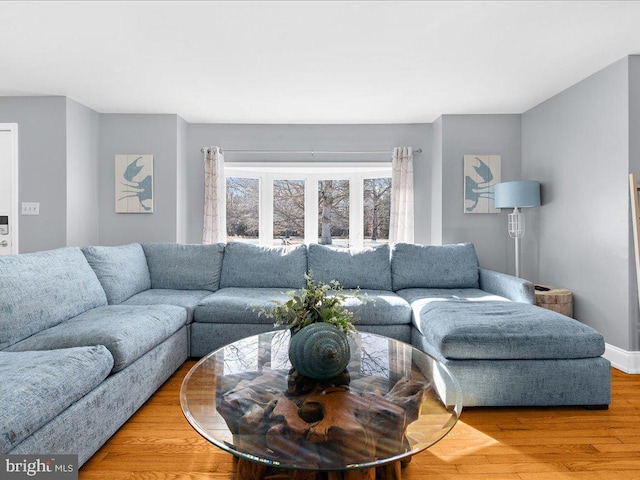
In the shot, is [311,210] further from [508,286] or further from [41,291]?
[41,291]

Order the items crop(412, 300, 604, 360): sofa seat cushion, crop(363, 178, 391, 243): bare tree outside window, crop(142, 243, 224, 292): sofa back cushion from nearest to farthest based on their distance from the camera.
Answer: crop(412, 300, 604, 360): sofa seat cushion → crop(142, 243, 224, 292): sofa back cushion → crop(363, 178, 391, 243): bare tree outside window

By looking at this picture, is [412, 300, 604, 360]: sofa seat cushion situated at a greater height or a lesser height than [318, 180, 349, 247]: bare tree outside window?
lesser

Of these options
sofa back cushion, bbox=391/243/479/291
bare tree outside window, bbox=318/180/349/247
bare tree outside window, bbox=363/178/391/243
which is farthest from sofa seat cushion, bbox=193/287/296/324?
bare tree outside window, bbox=363/178/391/243

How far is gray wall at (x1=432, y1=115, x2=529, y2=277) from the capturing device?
421 centimetres

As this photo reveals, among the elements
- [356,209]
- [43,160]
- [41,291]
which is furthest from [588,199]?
[43,160]

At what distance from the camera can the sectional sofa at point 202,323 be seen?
1.56 metres

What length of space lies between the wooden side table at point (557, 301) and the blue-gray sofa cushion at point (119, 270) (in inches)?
141

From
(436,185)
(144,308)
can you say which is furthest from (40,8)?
(436,185)

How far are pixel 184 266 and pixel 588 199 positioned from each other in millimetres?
3689

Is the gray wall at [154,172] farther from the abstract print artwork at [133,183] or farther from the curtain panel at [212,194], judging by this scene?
the curtain panel at [212,194]

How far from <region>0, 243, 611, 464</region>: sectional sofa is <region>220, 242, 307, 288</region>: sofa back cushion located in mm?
10

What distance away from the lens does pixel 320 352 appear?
144 cm

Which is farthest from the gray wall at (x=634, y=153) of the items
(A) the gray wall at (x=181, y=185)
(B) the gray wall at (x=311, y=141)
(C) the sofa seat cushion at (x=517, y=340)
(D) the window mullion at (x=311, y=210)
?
(A) the gray wall at (x=181, y=185)

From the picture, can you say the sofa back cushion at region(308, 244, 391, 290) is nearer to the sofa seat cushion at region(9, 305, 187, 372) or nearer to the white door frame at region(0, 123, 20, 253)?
the sofa seat cushion at region(9, 305, 187, 372)
